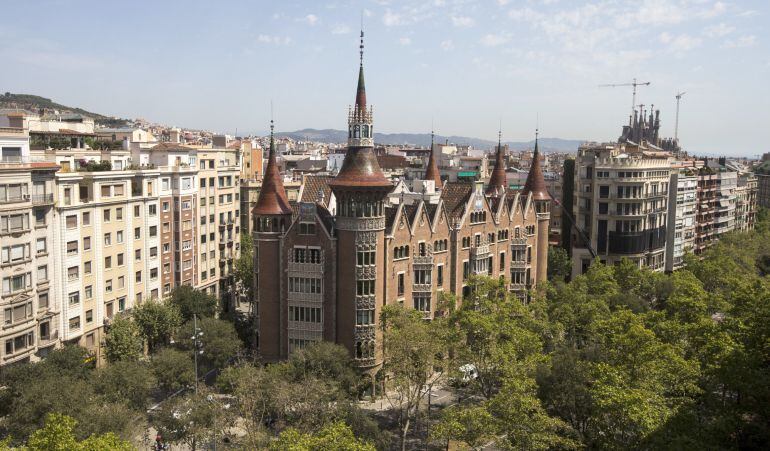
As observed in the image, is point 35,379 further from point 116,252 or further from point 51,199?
point 116,252

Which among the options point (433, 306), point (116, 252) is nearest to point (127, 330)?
point (116, 252)

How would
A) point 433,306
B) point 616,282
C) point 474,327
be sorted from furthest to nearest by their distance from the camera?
point 616,282 < point 433,306 < point 474,327

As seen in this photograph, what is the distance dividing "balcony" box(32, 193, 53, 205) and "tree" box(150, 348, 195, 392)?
19.2 m

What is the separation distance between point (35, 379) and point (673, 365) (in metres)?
48.7

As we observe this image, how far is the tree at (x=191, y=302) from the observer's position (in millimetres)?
81938

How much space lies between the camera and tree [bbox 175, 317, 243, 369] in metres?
68.1

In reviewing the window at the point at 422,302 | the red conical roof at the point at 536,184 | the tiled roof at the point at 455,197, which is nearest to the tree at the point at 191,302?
the window at the point at 422,302

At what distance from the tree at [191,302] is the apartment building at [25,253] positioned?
602 inches

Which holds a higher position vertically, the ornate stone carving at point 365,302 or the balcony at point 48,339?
the ornate stone carving at point 365,302

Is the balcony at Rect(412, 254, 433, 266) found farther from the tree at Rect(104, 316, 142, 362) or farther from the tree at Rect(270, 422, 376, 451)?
the tree at Rect(270, 422, 376, 451)

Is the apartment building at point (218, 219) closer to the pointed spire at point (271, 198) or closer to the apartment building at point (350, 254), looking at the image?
the apartment building at point (350, 254)

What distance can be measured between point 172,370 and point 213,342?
22.8 feet

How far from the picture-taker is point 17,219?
63.7 metres

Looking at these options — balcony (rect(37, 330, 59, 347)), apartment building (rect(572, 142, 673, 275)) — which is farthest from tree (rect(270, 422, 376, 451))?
apartment building (rect(572, 142, 673, 275))
